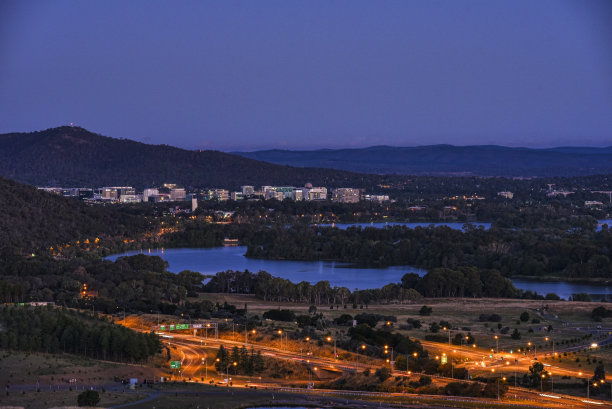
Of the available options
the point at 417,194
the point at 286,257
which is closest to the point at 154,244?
the point at 286,257

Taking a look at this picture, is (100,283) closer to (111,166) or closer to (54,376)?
(54,376)

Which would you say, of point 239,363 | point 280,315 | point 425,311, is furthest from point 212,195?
point 239,363

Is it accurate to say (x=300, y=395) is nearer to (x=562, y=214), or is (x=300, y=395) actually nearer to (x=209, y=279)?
(x=209, y=279)

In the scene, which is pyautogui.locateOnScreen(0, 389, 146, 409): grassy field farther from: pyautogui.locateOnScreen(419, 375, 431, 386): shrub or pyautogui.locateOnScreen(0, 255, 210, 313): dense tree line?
pyautogui.locateOnScreen(0, 255, 210, 313): dense tree line

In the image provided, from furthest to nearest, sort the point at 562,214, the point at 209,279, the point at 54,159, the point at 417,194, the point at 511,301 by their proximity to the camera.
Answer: the point at 54,159 < the point at 417,194 < the point at 562,214 < the point at 209,279 < the point at 511,301

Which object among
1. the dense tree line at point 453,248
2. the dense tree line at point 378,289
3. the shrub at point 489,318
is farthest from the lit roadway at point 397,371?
the dense tree line at point 453,248

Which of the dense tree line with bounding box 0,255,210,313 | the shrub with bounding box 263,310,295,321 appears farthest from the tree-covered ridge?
the shrub with bounding box 263,310,295,321
